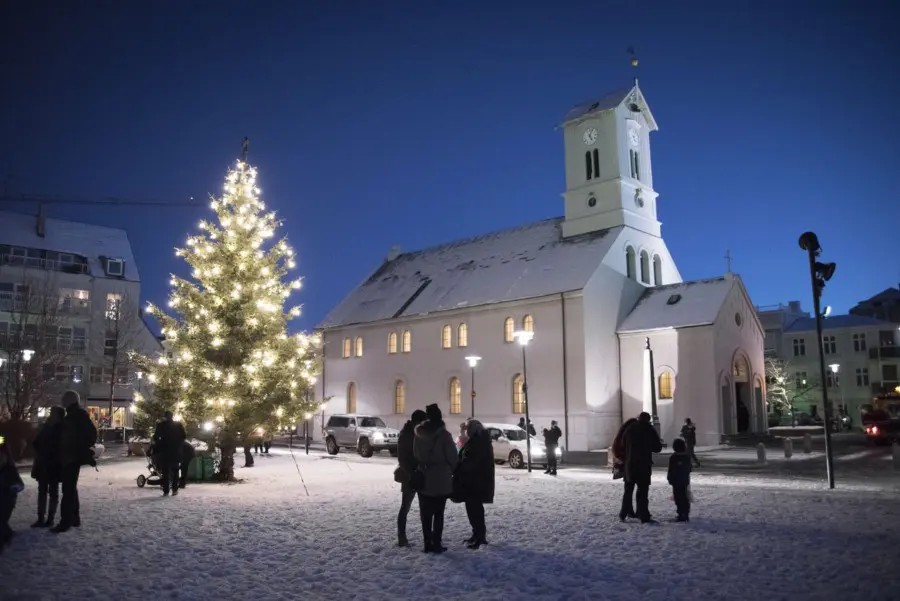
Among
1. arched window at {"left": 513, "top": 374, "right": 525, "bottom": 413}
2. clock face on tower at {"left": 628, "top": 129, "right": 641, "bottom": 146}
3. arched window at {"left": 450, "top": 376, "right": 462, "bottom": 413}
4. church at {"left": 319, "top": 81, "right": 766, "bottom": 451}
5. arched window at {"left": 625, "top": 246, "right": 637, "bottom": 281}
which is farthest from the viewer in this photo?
clock face on tower at {"left": 628, "top": 129, "right": 641, "bottom": 146}

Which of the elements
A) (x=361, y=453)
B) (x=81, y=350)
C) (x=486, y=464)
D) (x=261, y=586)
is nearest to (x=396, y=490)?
(x=486, y=464)

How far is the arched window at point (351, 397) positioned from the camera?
155 ft

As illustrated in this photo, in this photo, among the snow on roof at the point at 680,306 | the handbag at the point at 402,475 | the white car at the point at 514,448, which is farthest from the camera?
the snow on roof at the point at 680,306

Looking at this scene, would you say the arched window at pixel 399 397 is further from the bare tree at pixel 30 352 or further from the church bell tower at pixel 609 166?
the bare tree at pixel 30 352

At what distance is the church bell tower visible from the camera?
40.1 metres

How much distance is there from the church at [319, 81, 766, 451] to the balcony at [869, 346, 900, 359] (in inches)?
1092

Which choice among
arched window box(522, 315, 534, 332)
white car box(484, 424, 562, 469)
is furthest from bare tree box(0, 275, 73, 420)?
arched window box(522, 315, 534, 332)

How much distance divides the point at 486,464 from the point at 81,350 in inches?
1918

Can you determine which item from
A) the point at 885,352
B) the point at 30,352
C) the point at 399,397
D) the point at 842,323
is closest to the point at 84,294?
the point at 30,352

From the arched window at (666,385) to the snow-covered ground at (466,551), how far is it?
1921 cm

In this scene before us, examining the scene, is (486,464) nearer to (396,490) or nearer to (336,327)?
(396,490)

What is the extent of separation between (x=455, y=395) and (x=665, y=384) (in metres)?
12.0

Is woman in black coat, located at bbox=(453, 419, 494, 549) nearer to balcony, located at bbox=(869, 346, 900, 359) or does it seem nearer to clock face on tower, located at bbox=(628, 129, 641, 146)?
clock face on tower, located at bbox=(628, 129, 641, 146)

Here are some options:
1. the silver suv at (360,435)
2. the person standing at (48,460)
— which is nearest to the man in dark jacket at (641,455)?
the person standing at (48,460)
